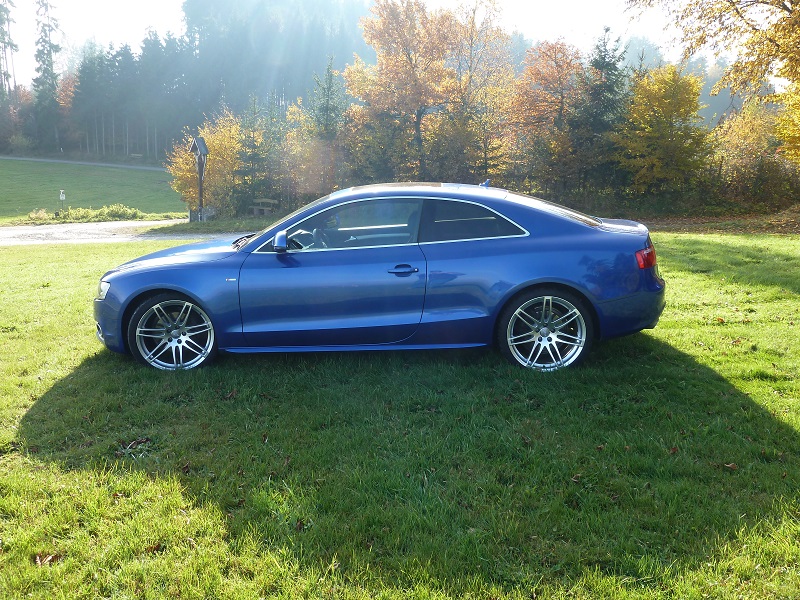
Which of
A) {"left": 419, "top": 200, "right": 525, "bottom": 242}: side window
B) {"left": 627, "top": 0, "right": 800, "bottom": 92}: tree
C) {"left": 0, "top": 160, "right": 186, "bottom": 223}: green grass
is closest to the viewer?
{"left": 419, "top": 200, "right": 525, "bottom": 242}: side window

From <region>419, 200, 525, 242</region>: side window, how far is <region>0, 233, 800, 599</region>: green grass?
1.11 meters

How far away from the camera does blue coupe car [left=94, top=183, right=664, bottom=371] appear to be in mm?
4934

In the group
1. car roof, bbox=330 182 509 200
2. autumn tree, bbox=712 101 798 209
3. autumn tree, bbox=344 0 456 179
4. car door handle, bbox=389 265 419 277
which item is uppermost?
autumn tree, bbox=344 0 456 179

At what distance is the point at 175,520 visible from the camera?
3.05 meters

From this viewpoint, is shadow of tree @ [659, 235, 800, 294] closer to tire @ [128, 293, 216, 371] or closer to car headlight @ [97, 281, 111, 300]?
tire @ [128, 293, 216, 371]

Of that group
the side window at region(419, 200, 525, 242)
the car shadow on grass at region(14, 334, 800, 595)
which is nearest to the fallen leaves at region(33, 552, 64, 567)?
the car shadow on grass at region(14, 334, 800, 595)

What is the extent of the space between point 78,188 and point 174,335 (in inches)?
1925

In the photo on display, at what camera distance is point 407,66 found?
1261 inches

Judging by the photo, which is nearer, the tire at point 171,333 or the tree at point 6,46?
the tire at point 171,333

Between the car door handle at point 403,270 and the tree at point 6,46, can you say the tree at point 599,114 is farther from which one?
the tree at point 6,46

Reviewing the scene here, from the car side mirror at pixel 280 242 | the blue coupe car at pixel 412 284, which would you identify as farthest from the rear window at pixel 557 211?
the car side mirror at pixel 280 242

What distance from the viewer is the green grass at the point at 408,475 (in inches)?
104

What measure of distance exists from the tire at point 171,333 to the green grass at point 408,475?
8.1 inches

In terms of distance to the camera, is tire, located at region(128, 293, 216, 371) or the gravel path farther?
the gravel path
